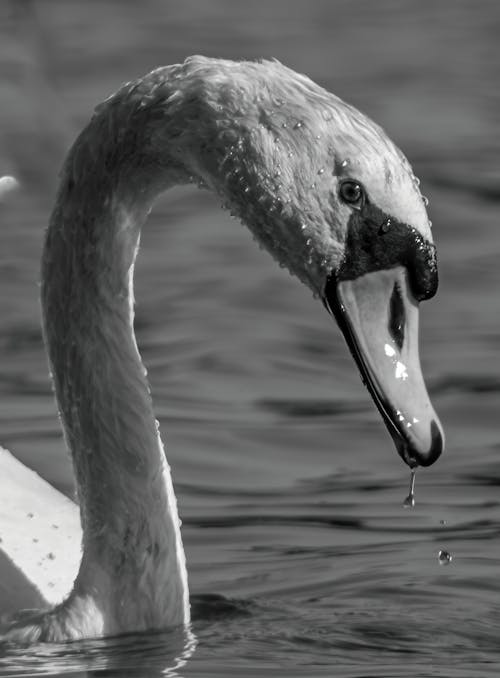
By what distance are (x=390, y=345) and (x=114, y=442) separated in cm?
97

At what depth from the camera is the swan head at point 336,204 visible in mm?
5188

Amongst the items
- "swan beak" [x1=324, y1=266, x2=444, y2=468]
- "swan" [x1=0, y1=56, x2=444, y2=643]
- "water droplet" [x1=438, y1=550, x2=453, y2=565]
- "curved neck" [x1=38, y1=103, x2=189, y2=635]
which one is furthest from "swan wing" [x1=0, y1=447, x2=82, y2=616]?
"swan beak" [x1=324, y1=266, x2=444, y2=468]

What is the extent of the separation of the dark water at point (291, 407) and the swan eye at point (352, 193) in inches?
25.9

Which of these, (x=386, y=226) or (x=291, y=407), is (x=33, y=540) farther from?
(x=291, y=407)

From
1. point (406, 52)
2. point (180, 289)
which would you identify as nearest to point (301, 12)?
point (406, 52)

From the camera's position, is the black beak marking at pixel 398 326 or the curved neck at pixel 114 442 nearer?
the black beak marking at pixel 398 326

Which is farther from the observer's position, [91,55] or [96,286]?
[91,55]

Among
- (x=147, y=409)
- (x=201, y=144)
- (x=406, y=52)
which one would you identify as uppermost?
(x=406, y=52)

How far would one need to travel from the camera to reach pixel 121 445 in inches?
239

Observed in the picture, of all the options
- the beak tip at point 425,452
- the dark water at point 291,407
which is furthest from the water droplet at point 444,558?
the beak tip at point 425,452

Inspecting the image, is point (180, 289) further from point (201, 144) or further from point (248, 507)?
point (201, 144)

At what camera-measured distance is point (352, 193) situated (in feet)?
17.1

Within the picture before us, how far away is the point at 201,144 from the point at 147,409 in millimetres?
906

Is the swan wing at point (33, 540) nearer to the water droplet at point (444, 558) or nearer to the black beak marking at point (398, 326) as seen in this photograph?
the water droplet at point (444, 558)
